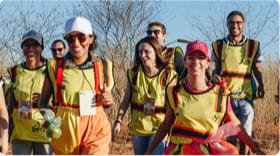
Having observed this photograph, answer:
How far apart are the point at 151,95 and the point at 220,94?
1171 millimetres

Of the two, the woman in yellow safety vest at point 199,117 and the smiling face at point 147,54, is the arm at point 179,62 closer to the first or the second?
the smiling face at point 147,54

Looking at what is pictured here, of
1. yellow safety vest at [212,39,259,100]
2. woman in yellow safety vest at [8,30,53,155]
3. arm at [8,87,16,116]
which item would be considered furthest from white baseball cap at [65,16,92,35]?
yellow safety vest at [212,39,259,100]

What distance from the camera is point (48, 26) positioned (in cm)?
943

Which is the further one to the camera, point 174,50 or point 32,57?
point 174,50

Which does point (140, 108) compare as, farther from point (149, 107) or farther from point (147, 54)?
point (147, 54)

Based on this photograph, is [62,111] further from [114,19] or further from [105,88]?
[114,19]

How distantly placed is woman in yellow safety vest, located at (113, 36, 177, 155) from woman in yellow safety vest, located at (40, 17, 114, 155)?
65 centimetres

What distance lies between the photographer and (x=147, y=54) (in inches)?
173

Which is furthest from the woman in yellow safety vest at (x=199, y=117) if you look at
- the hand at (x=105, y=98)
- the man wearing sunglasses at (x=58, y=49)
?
the man wearing sunglasses at (x=58, y=49)

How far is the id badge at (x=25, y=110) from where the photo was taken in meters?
4.80

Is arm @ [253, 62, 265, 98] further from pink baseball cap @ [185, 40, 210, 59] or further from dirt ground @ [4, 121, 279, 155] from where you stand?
dirt ground @ [4, 121, 279, 155]

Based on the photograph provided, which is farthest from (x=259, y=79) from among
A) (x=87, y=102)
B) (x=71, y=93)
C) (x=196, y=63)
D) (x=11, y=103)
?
(x=11, y=103)

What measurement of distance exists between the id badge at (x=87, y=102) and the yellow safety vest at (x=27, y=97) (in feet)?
4.52

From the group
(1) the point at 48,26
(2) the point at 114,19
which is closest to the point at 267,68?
(2) the point at 114,19
